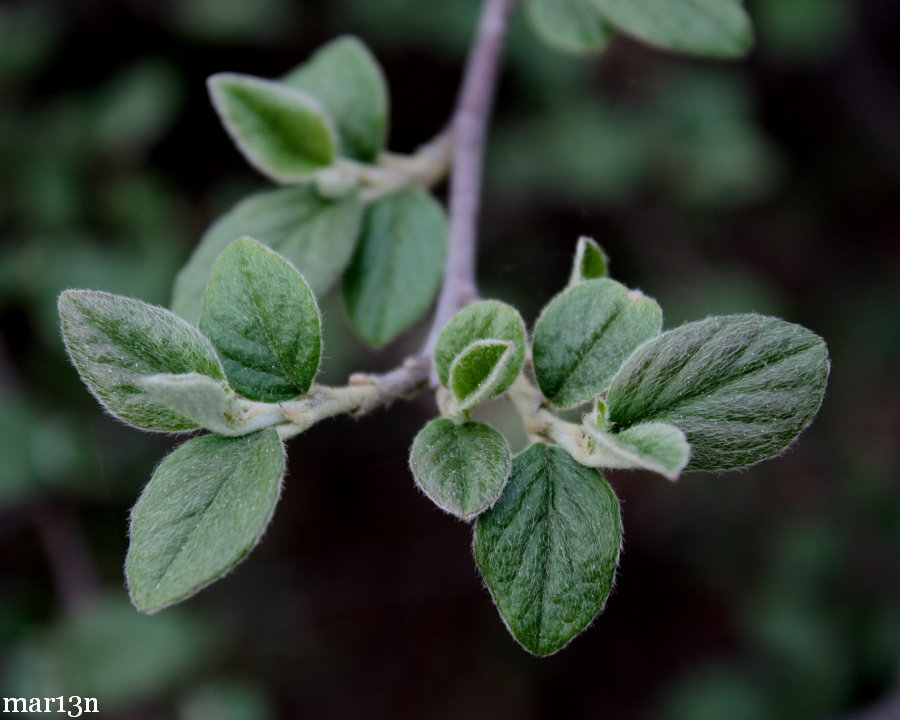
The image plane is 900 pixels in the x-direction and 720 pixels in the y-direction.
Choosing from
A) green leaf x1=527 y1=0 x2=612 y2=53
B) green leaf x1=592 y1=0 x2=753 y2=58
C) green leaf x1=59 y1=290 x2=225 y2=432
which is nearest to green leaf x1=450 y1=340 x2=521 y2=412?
green leaf x1=59 y1=290 x2=225 y2=432

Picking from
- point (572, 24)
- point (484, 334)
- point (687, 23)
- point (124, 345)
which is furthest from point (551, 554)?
point (572, 24)

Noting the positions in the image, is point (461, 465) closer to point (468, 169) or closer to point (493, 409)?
point (468, 169)

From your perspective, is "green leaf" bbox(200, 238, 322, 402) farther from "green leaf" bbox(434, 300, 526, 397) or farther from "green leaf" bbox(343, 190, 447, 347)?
"green leaf" bbox(343, 190, 447, 347)

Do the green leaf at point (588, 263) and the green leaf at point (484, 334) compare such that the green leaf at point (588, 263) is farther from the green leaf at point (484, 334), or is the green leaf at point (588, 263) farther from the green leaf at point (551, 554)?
the green leaf at point (551, 554)

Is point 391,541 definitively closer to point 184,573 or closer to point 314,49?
point 314,49

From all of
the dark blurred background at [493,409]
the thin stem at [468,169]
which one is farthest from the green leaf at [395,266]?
the dark blurred background at [493,409]

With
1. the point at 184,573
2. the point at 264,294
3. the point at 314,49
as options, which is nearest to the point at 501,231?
the point at 314,49
